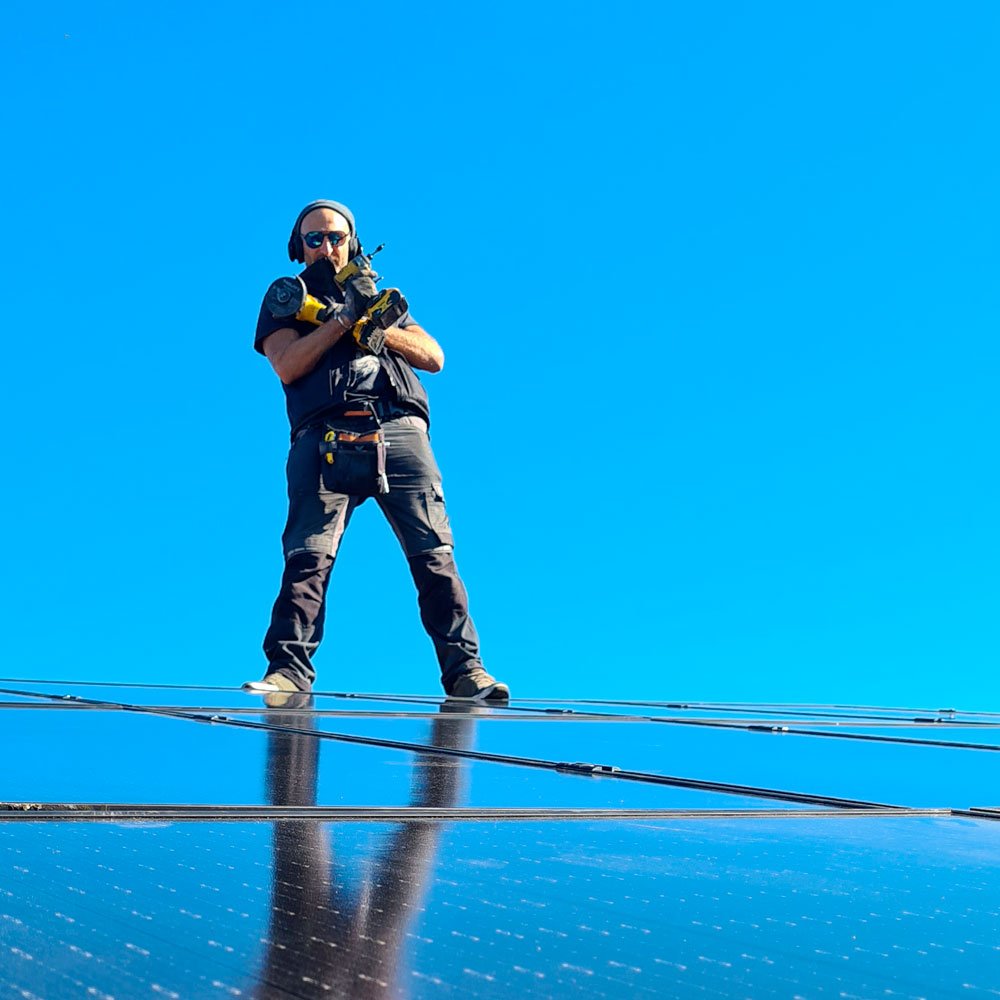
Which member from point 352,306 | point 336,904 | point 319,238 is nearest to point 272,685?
point 352,306

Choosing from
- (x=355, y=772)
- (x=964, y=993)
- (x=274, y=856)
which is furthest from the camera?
(x=355, y=772)

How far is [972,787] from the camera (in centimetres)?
161

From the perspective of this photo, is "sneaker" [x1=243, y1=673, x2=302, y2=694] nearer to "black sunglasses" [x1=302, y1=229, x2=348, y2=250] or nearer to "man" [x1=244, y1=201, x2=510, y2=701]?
"man" [x1=244, y1=201, x2=510, y2=701]

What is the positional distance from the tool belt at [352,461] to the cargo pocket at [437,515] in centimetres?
23

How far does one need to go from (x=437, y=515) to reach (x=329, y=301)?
2.01 feet

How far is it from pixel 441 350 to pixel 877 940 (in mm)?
3139

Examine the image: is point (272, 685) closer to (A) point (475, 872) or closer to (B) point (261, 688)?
(B) point (261, 688)

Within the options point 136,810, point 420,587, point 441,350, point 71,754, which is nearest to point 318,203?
point 441,350

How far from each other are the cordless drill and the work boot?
0.86 m

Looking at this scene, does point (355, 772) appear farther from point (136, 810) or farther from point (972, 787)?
point (972, 787)

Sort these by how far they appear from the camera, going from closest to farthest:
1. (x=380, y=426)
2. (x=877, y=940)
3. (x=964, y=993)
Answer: (x=964, y=993) → (x=877, y=940) → (x=380, y=426)

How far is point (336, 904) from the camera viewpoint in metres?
0.73

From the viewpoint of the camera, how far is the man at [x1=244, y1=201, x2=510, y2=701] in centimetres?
343

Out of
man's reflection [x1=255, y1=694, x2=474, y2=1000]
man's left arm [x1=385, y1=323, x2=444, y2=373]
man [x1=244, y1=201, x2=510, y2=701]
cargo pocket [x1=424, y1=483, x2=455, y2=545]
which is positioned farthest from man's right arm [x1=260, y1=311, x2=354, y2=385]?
man's reflection [x1=255, y1=694, x2=474, y2=1000]
